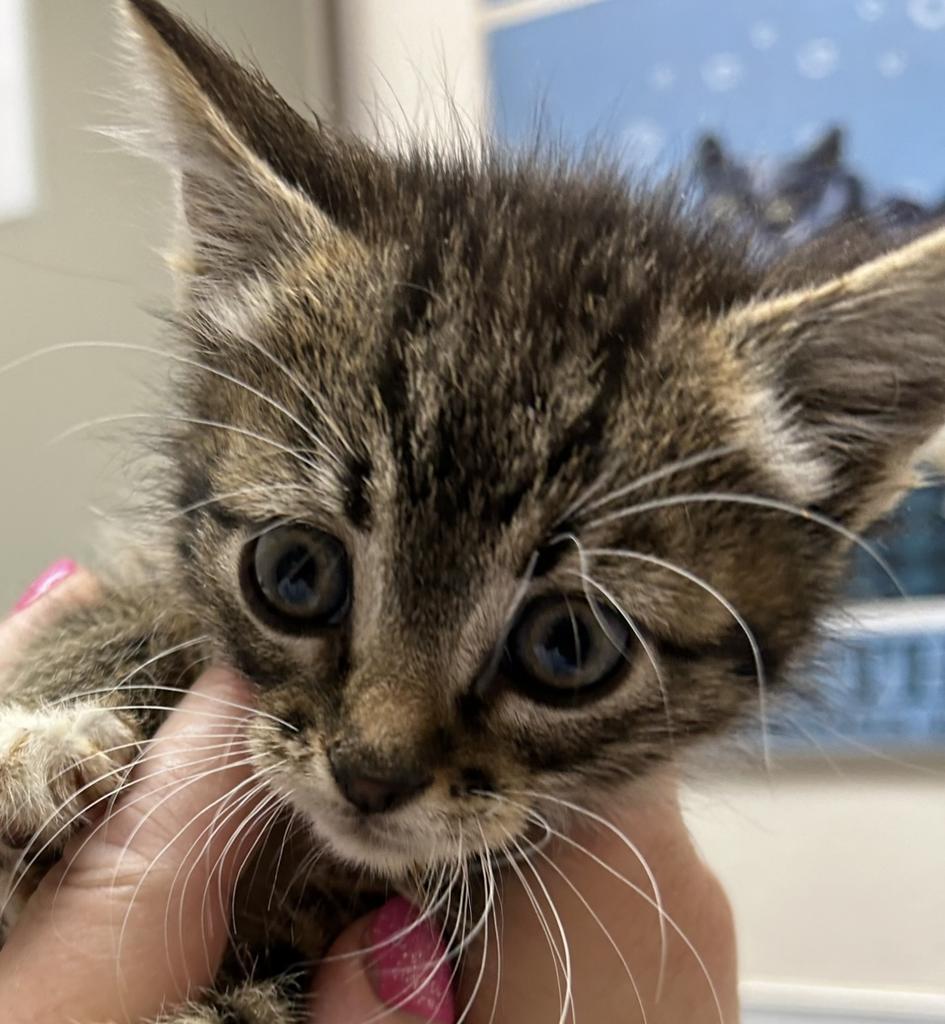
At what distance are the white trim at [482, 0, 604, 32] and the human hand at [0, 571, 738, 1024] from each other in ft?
4.83

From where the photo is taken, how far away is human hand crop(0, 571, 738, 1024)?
807 millimetres

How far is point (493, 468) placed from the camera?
69cm

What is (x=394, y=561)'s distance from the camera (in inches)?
27.2

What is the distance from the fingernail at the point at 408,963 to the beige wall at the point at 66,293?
815 millimetres

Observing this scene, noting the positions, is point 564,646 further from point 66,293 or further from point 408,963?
point 66,293

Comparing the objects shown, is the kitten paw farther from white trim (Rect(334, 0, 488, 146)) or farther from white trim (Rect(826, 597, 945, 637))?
white trim (Rect(334, 0, 488, 146))

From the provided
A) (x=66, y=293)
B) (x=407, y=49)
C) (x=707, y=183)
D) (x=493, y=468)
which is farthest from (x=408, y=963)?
(x=407, y=49)

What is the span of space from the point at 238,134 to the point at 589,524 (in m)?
0.44

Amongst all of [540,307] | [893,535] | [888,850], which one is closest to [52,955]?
[540,307]

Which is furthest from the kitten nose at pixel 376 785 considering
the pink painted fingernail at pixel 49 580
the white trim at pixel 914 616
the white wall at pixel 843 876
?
the white wall at pixel 843 876

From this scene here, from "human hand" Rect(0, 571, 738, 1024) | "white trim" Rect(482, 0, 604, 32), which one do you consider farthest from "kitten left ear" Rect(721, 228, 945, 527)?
"white trim" Rect(482, 0, 604, 32)

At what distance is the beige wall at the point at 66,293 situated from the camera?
1.56m

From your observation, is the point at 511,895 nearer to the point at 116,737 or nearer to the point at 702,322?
the point at 116,737

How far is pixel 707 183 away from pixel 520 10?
31.3 inches
